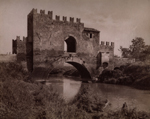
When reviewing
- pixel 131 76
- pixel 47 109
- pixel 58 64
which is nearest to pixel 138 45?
pixel 131 76

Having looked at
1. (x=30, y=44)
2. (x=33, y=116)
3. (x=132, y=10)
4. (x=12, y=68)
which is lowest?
(x=33, y=116)

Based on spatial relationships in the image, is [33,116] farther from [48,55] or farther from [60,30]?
[60,30]

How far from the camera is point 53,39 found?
12.8m

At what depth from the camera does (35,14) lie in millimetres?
11898

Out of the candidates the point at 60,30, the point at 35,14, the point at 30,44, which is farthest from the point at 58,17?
the point at 30,44

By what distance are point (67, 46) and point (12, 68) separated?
735 cm

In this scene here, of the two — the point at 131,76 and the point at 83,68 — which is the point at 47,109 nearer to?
the point at 83,68

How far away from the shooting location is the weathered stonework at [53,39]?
12016 mm

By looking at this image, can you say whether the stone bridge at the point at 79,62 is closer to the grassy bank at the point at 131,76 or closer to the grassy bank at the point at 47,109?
the grassy bank at the point at 131,76

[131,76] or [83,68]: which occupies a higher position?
[83,68]

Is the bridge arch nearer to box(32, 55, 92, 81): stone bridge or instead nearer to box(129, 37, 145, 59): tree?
box(32, 55, 92, 81): stone bridge

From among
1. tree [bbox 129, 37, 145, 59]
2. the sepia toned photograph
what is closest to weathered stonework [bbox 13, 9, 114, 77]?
the sepia toned photograph

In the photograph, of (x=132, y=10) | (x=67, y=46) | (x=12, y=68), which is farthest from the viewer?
(x=67, y=46)

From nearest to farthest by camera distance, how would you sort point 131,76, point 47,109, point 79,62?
1. point 47,109
2. point 79,62
3. point 131,76
